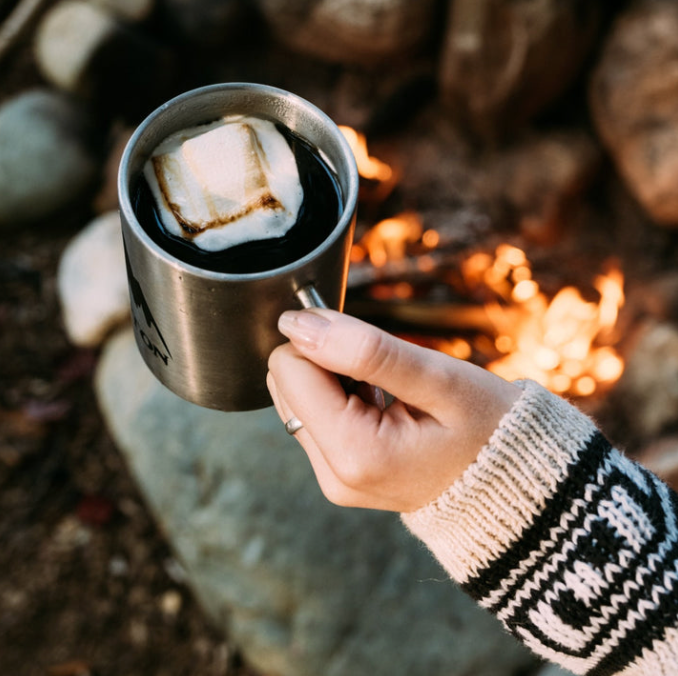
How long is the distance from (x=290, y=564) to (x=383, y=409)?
59.8 inches

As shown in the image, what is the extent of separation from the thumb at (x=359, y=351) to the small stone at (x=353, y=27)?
8.36ft

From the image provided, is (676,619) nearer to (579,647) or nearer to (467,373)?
Answer: (579,647)

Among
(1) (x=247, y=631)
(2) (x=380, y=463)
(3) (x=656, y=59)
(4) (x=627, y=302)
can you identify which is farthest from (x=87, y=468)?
(3) (x=656, y=59)

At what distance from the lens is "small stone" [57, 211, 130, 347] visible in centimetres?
314

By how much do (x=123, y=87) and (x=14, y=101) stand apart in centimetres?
62

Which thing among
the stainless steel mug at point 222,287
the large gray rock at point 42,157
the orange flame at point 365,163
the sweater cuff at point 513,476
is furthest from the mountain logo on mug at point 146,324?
the large gray rock at point 42,157

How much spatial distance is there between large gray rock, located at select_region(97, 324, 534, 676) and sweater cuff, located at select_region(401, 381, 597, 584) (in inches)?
54.2

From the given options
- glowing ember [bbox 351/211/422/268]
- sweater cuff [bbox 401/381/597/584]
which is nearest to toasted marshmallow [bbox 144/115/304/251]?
sweater cuff [bbox 401/381/597/584]

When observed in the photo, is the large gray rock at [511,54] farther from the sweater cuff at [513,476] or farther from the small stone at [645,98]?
the sweater cuff at [513,476]

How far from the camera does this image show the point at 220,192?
1172mm

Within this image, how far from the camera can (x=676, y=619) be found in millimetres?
1279

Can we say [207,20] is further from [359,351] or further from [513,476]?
[513,476]

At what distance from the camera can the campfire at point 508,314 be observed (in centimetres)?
313

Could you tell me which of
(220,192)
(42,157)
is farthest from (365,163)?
(220,192)
